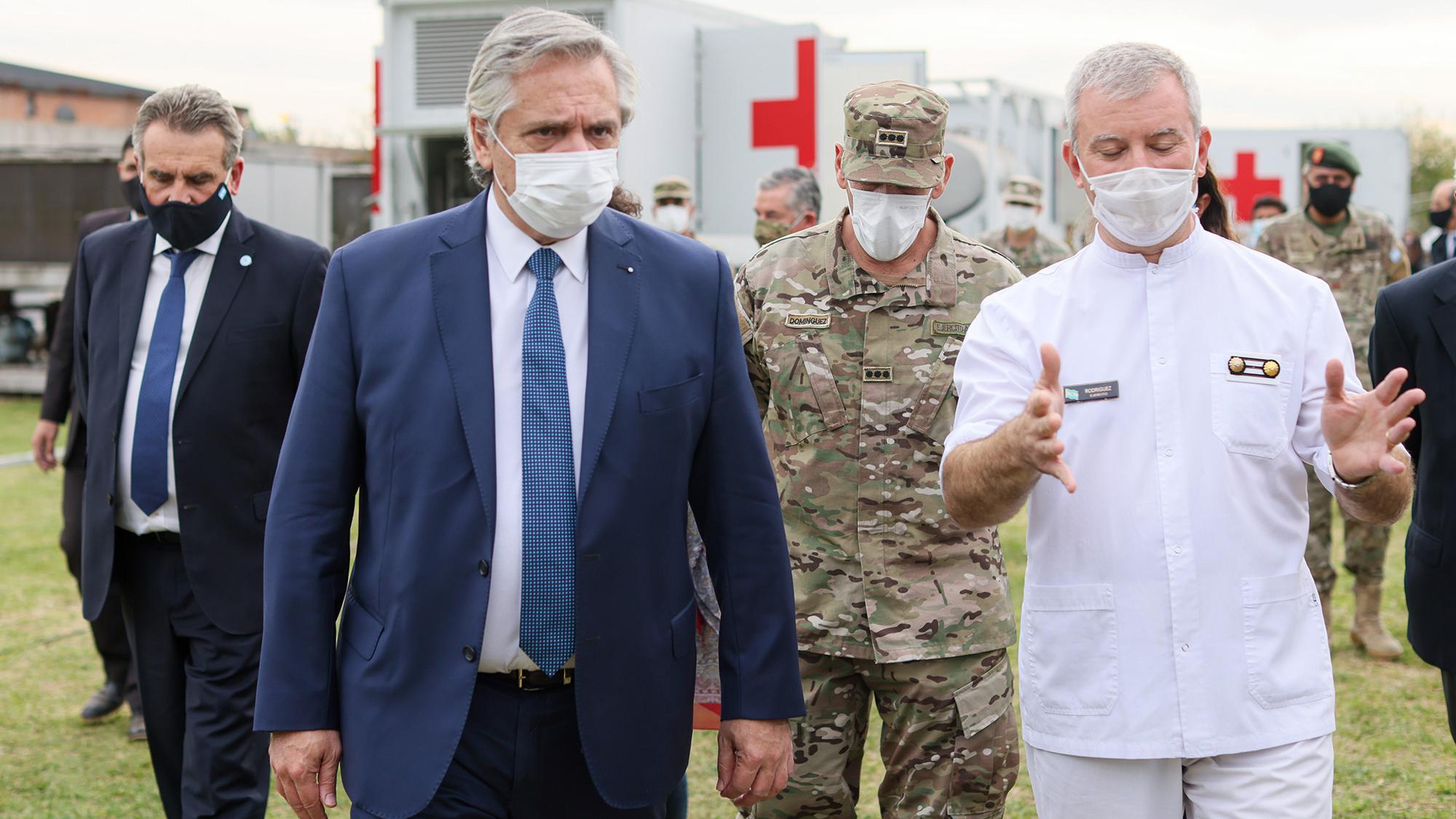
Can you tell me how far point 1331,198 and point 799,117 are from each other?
351cm

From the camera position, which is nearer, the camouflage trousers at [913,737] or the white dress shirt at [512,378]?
the white dress shirt at [512,378]

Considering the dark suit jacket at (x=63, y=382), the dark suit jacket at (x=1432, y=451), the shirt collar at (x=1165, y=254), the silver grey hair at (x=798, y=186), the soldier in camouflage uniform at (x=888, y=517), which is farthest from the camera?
the silver grey hair at (x=798, y=186)

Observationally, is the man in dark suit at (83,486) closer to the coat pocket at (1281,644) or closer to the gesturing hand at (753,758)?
the gesturing hand at (753,758)

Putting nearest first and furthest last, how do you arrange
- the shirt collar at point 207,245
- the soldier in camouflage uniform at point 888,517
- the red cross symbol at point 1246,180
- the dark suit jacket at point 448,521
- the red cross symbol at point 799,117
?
the dark suit jacket at point 448,521 → the soldier in camouflage uniform at point 888,517 → the shirt collar at point 207,245 → the red cross symbol at point 799,117 → the red cross symbol at point 1246,180

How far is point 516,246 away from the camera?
2.61 metres

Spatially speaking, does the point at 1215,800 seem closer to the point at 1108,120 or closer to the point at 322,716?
the point at 1108,120

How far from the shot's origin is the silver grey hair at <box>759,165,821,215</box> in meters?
6.36

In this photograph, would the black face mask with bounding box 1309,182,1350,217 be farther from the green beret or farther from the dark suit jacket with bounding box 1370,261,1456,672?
the dark suit jacket with bounding box 1370,261,1456,672

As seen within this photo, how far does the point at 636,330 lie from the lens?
8.45 ft

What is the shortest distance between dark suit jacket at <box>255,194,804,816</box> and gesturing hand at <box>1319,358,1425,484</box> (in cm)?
100

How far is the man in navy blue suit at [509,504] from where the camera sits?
2.46 meters

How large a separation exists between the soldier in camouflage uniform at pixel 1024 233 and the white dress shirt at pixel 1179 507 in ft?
22.5

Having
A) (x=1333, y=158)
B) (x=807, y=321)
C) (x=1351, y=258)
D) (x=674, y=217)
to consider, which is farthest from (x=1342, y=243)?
(x=807, y=321)

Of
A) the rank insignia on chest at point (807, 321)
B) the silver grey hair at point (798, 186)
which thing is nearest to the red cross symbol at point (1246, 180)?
the silver grey hair at point (798, 186)
